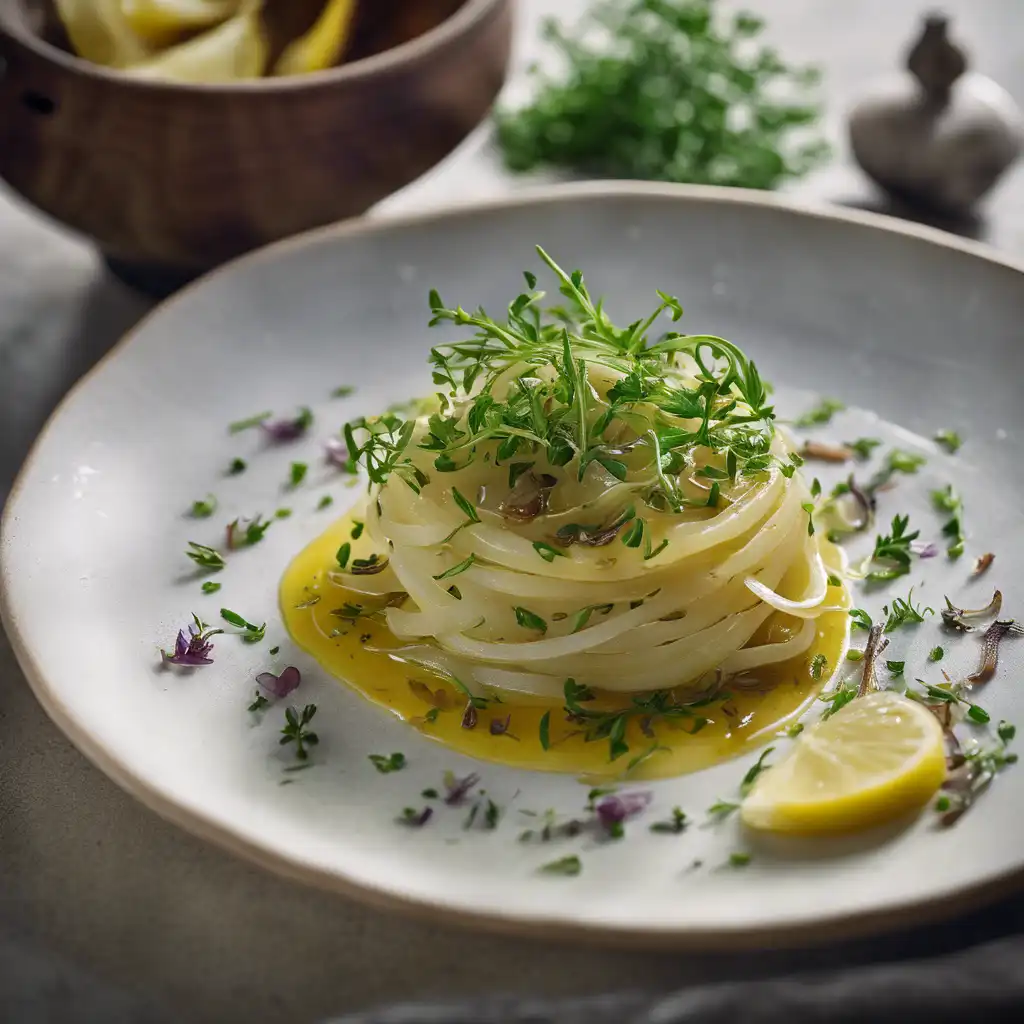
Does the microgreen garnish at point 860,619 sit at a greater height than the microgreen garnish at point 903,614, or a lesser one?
lesser

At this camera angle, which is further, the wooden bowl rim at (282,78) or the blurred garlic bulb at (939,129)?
the blurred garlic bulb at (939,129)

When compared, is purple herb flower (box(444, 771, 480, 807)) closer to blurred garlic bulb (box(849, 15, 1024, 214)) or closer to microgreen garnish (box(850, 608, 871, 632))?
microgreen garnish (box(850, 608, 871, 632))

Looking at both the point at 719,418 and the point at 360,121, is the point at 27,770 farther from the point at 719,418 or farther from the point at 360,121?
the point at 360,121

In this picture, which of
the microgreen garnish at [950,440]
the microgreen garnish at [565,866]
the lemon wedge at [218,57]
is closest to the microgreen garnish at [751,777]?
the microgreen garnish at [565,866]

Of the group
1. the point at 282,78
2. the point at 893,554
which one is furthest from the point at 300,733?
the point at 282,78

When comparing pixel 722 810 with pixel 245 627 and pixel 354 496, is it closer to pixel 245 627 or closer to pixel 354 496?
pixel 245 627

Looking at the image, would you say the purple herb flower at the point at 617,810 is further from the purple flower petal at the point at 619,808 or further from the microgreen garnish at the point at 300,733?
the microgreen garnish at the point at 300,733
